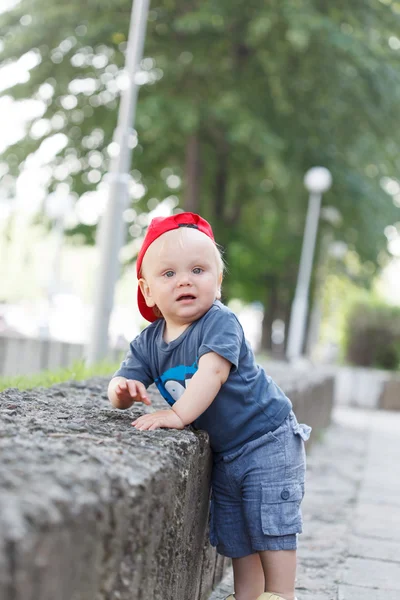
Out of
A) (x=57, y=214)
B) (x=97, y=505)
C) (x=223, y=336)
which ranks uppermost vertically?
(x=57, y=214)

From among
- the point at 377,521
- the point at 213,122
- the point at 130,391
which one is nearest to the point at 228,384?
the point at 130,391

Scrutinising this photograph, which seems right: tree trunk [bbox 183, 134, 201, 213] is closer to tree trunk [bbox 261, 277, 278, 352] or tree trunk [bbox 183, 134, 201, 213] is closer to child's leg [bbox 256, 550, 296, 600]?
tree trunk [bbox 261, 277, 278, 352]

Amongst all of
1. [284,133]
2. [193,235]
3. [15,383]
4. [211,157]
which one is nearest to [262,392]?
[193,235]

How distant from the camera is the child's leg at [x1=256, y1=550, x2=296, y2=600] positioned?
2773mm

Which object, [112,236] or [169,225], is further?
[112,236]

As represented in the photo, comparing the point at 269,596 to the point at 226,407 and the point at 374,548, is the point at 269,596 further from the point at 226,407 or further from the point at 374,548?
the point at 374,548

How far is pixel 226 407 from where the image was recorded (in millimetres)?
2807

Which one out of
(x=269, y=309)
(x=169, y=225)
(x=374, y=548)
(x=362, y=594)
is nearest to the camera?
(x=169, y=225)

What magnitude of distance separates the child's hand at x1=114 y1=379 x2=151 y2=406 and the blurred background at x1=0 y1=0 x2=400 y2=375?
8262 mm

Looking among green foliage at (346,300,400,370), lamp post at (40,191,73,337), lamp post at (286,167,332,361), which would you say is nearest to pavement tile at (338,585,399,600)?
lamp post at (286,167,332,361)

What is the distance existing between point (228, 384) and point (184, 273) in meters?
0.38

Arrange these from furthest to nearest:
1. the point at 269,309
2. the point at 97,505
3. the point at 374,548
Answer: the point at 269,309, the point at 374,548, the point at 97,505

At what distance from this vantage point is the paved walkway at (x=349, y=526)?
3574mm

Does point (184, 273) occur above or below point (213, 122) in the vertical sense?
below
